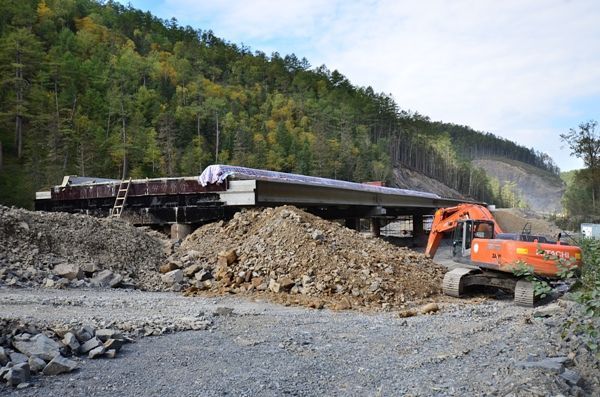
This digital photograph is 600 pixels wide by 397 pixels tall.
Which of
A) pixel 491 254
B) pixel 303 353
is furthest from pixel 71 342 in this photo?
pixel 491 254

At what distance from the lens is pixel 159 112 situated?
62.0 metres

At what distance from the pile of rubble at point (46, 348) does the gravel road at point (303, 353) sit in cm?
12

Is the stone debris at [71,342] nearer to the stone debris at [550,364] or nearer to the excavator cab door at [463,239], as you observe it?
the stone debris at [550,364]

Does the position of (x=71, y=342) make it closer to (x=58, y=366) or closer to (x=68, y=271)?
(x=58, y=366)

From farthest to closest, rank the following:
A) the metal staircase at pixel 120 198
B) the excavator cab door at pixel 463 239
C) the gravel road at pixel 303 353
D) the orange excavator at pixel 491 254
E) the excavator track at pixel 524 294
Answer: the metal staircase at pixel 120 198, the excavator cab door at pixel 463 239, the excavator track at pixel 524 294, the orange excavator at pixel 491 254, the gravel road at pixel 303 353

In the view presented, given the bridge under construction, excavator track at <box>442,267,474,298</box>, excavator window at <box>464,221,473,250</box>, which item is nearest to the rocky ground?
excavator track at <box>442,267,474,298</box>

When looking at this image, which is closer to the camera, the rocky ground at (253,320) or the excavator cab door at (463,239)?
the rocky ground at (253,320)

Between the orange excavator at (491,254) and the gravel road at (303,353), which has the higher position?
the orange excavator at (491,254)

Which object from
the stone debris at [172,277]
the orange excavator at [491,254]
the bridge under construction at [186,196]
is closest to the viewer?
the orange excavator at [491,254]

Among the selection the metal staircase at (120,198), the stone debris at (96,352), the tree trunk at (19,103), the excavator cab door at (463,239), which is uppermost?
the tree trunk at (19,103)

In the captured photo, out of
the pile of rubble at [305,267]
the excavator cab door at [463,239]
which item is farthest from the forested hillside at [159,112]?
the excavator cab door at [463,239]

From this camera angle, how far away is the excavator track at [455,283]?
12172 millimetres

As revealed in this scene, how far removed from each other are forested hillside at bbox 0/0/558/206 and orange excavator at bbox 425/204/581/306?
84.2 ft

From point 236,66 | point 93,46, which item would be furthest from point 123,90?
point 236,66
